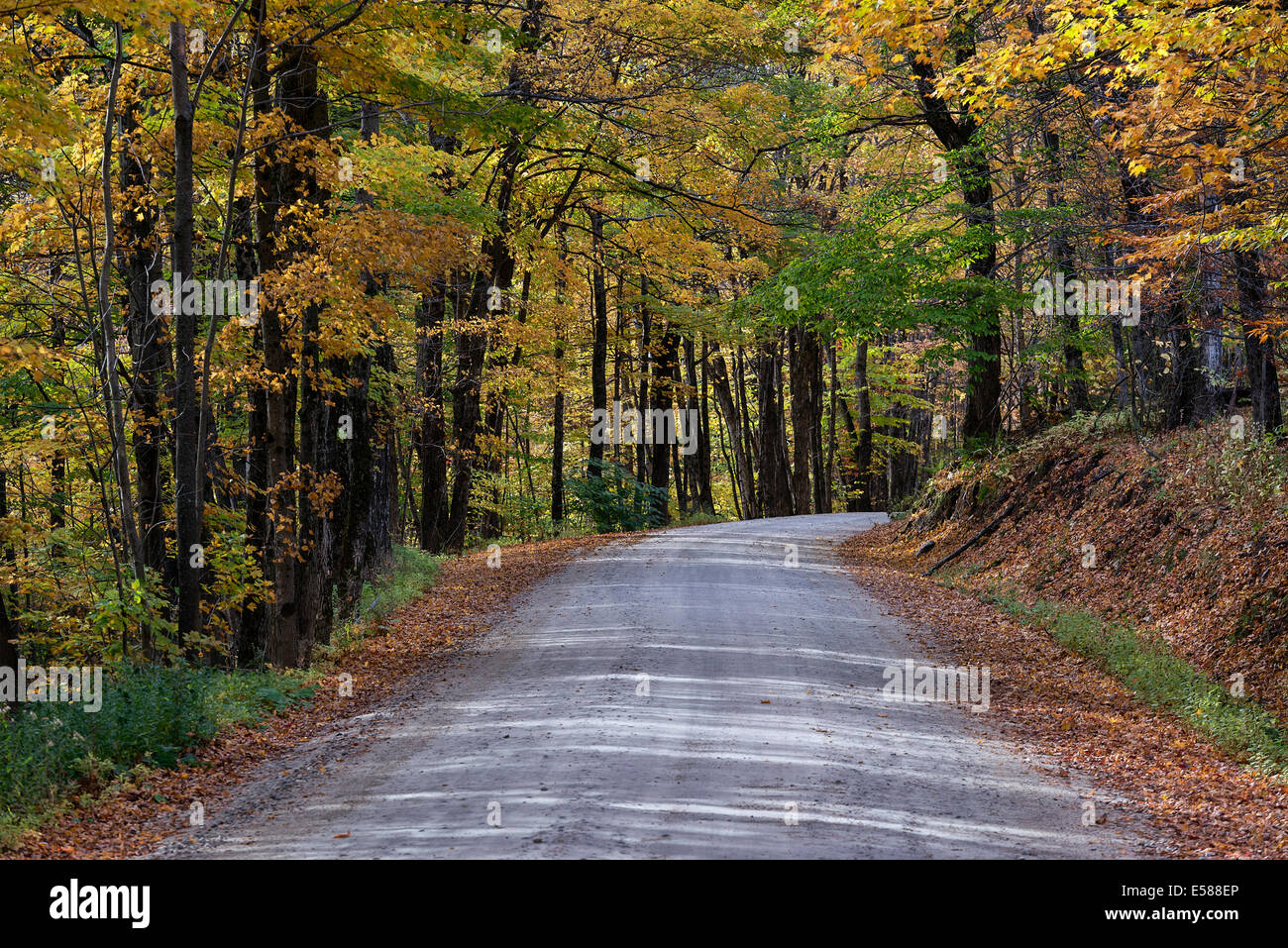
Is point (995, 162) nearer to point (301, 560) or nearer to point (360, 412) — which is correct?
point (360, 412)

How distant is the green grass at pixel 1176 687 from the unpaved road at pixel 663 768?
1.79 m

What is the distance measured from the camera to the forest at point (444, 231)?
10.2 meters

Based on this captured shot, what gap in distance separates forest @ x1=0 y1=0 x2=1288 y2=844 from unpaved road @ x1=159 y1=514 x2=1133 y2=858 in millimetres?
3276

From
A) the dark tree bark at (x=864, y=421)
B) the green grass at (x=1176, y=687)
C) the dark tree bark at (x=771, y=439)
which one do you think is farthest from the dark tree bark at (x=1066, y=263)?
the dark tree bark at (x=864, y=421)

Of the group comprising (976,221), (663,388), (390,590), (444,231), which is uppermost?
(976,221)

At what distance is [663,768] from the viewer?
292 inches

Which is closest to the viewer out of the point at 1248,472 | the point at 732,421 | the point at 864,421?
the point at 1248,472

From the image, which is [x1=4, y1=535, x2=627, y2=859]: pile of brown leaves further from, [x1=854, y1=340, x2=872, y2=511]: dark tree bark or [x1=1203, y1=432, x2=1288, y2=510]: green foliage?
[x1=854, y1=340, x2=872, y2=511]: dark tree bark

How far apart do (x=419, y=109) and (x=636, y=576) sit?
819 centimetres

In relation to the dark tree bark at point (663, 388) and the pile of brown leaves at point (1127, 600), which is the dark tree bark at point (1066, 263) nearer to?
the pile of brown leaves at point (1127, 600)

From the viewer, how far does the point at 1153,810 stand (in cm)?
709

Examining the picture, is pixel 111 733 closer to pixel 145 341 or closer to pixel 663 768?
pixel 663 768

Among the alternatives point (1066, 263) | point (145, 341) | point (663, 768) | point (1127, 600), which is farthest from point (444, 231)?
point (1066, 263)

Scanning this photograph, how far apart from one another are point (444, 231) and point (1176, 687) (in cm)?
909
